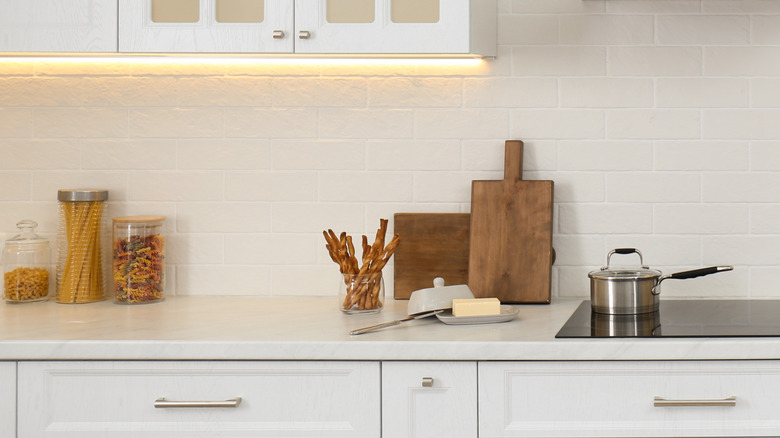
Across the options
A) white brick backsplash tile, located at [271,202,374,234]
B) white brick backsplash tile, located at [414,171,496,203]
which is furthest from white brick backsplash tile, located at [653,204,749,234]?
white brick backsplash tile, located at [271,202,374,234]

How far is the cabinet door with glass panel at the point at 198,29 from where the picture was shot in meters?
2.04

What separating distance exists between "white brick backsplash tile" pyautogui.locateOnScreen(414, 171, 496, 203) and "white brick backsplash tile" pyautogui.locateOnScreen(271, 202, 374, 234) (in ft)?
0.69

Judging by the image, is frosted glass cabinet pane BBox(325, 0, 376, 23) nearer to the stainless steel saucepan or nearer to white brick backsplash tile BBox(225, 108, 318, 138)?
white brick backsplash tile BBox(225, 108, 318, 138)

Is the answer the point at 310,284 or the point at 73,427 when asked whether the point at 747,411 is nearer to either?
the point at 310,284

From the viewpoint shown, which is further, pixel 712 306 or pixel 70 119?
pixel 70 119

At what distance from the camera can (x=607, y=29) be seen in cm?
236

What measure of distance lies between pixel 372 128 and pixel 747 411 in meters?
1.32

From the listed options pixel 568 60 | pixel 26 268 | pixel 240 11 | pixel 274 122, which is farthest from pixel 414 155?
pixel 26 268

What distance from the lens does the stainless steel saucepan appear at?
2061 mm

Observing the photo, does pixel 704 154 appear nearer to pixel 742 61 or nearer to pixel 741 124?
pixel 741 124

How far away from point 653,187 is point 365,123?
3.05 ft

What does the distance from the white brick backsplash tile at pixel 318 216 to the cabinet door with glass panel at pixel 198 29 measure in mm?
564

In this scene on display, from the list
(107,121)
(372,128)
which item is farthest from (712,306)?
(107,121)

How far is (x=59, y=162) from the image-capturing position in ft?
7.96
